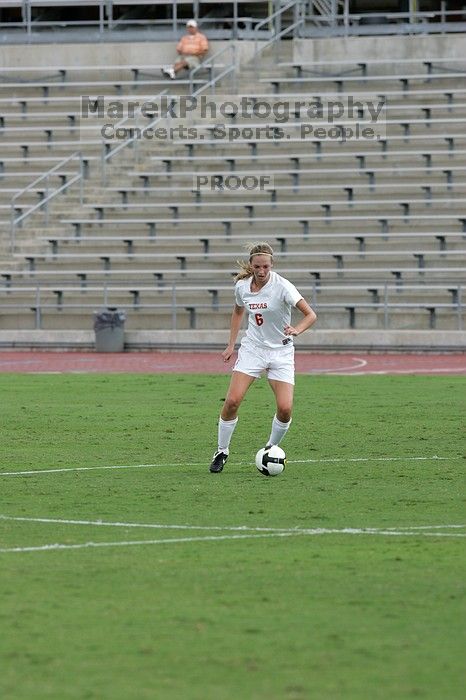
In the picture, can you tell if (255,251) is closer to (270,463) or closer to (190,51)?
(270,463)

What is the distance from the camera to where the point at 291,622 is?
22.9ft

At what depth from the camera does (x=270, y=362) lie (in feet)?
41.6

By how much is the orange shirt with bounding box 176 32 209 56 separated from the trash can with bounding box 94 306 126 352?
30.6ft

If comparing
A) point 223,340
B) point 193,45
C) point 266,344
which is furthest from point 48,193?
point 266,344

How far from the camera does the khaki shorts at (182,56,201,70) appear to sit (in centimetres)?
3675

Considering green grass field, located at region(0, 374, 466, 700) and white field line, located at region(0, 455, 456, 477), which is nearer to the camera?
green grass field, located at region(0, 374, 466, 700)

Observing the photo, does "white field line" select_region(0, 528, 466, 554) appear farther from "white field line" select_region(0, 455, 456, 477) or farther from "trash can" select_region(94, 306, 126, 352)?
"trash can" select_region(94, 306, 126, 352)

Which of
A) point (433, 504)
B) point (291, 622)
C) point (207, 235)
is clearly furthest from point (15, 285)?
point (291, 622)

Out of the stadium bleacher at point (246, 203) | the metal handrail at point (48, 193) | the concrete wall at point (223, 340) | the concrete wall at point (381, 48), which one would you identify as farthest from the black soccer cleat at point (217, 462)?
the concrete wall at point (381, 48)

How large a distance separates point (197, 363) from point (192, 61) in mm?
11968

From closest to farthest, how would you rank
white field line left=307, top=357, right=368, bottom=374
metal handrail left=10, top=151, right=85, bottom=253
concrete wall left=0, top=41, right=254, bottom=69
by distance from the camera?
white field line left=307, top=357, right=368, bottom=374 → metal handrail left=10, top=151, right=85, bottom=253 → concrete wall left=0, top=41, right=254, bottom=69

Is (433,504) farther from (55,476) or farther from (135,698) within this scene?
(135,698)

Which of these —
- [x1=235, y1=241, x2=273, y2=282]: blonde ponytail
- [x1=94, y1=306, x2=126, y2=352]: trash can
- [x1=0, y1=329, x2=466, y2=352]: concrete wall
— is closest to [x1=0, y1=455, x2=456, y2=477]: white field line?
[x1=235, y1=241, x2=273, y2=282]: blonde ponytail

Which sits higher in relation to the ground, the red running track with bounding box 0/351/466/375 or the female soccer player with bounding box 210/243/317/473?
the female soccer player with bounding box 210/243/317/473
